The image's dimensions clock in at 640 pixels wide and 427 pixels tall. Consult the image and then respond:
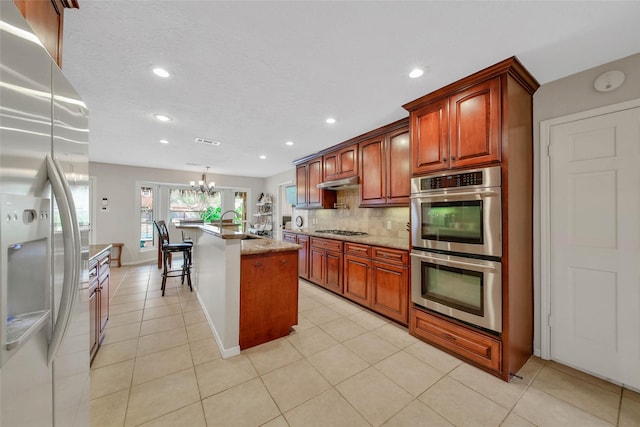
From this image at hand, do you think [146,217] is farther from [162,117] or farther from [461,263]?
[461,263]

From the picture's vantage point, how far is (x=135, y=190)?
5.79 m

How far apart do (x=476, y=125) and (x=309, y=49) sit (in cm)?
148

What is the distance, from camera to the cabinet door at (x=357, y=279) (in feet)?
10.2

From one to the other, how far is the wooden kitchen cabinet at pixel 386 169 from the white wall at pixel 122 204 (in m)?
5.30

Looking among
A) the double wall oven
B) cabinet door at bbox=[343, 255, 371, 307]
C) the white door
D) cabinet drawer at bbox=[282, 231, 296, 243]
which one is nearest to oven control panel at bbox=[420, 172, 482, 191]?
the double wall oven

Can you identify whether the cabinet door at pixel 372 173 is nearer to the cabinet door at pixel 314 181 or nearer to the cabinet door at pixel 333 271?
the cabinet door at pixel 333 271

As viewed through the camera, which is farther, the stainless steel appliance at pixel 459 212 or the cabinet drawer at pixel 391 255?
the cabinet drawer at pixel 391 255

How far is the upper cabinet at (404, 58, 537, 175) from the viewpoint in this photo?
191 centimetres

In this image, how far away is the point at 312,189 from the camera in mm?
4707

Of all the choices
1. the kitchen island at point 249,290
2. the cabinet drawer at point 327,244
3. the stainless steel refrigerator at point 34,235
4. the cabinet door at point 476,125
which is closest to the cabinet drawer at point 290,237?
the cabinet drawer at point 327,244

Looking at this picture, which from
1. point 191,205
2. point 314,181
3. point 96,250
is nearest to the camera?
point 96,250

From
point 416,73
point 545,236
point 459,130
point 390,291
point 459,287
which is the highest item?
point 416,73

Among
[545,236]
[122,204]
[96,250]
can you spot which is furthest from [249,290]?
[122,204]

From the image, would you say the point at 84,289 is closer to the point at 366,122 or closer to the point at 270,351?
the point at 270,351
